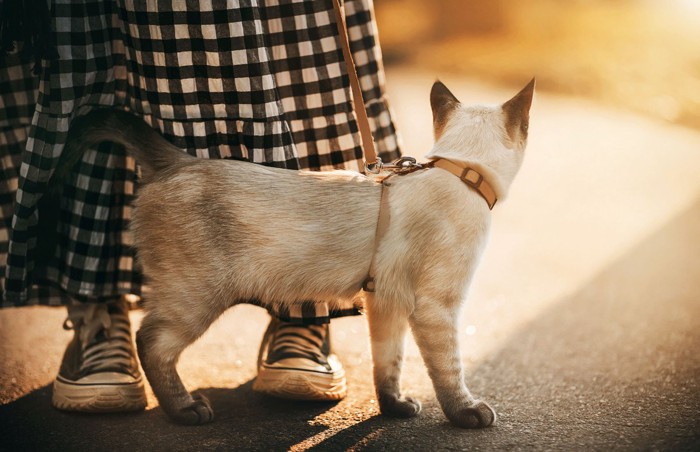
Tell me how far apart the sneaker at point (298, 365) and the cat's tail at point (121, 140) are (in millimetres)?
665

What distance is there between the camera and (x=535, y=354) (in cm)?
261

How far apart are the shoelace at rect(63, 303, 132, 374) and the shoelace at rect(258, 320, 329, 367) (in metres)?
0.43

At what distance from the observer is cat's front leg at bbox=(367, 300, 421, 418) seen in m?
2.17

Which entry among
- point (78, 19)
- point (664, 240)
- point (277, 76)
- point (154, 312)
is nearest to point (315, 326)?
point (154, 312)

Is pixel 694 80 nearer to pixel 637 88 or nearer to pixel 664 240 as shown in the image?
pixel 637 88

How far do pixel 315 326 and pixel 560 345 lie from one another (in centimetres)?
91

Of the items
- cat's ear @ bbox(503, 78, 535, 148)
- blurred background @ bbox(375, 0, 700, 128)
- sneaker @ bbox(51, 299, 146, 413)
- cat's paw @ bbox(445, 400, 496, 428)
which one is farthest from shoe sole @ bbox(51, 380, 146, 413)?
blurred background @ bbox(375, 0, 700, 128)

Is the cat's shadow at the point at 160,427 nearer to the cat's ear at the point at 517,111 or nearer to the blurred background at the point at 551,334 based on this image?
the blurred background at the point at 551,334

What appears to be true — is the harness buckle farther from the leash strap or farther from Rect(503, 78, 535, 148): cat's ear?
Rect(503, 78, 535, 148): cat's ear

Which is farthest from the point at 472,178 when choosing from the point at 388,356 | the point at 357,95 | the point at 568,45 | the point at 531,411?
the point at 568,45

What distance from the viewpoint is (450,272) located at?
2.00 meters

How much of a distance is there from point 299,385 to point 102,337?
25.9 inches

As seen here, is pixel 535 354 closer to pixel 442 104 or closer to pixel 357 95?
pixel 442 104

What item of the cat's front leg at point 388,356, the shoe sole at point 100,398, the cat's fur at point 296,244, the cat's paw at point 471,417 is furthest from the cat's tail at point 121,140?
the cat's paw at point 471,417
